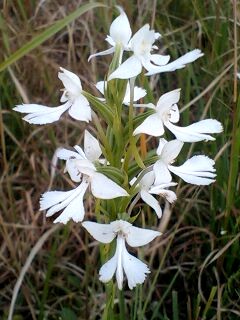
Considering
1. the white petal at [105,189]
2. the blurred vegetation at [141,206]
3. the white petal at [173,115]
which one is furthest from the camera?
the blurred vegetation at [141,206]

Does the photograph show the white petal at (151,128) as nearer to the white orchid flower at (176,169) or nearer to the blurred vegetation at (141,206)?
the white orchid flower at (176,169)

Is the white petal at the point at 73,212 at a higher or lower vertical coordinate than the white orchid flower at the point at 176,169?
lower

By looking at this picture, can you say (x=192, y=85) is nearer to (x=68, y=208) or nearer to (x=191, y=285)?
(x=191, y=285)

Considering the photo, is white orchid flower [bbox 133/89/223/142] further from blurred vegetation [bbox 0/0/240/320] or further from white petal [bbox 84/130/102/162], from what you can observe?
blurred vegetation [bbox 0/0/240/320]

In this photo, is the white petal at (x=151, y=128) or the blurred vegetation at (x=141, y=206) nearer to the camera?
the white petal at (x=151, y=128)

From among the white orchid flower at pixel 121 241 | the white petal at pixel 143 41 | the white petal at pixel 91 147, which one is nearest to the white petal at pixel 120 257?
the white orchid flower at pixel 121 241

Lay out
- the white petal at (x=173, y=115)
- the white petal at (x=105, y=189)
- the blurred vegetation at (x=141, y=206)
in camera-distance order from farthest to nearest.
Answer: the blurred vegetation at (x=141, y=206) → the white petal at (x=173, y=115) → the white petal at (x=105, y=189)
